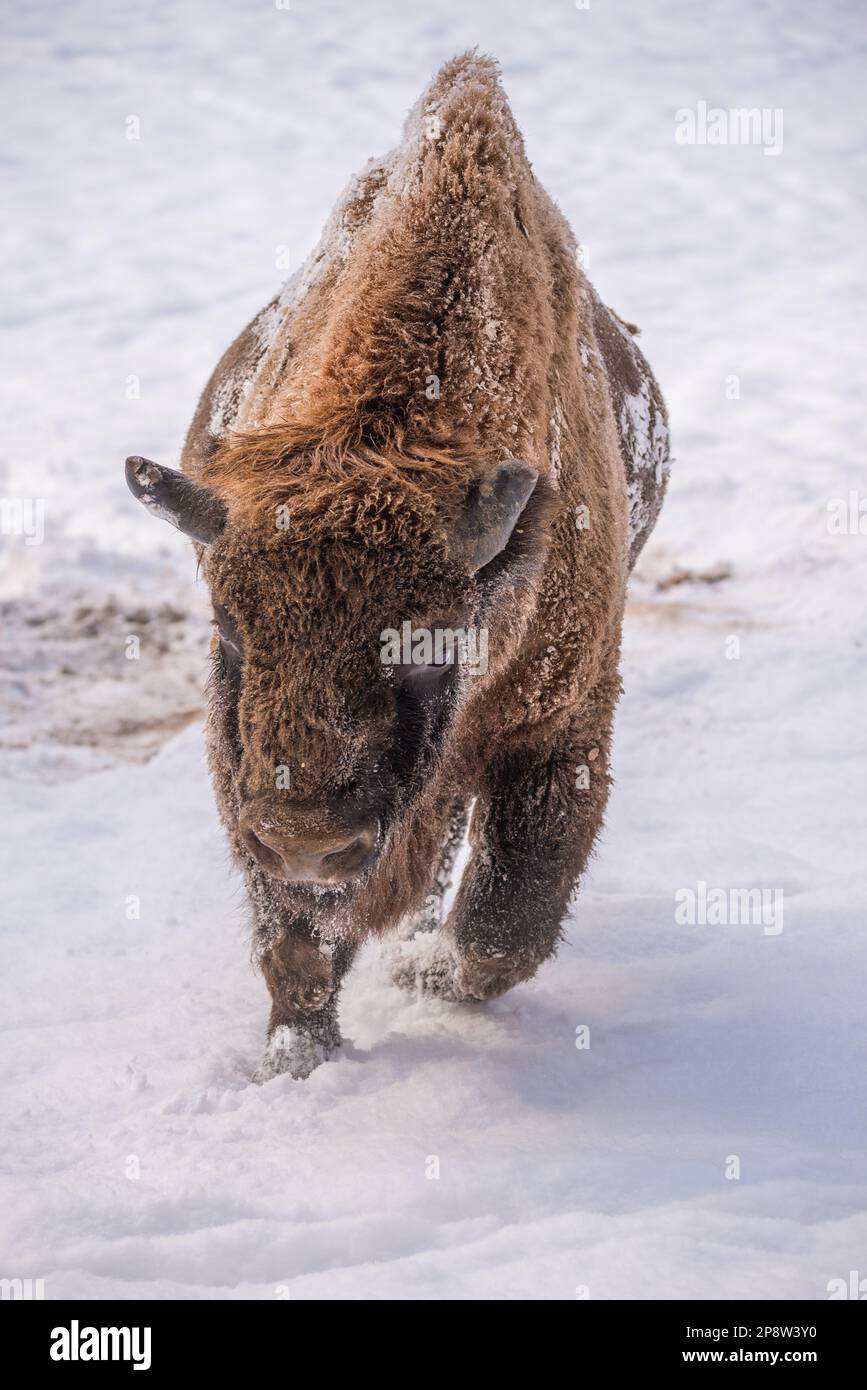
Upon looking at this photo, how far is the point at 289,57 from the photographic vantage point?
67.9 feet

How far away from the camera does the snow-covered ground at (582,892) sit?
3043 mm

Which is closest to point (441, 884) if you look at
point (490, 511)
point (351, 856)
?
point (351, 856)

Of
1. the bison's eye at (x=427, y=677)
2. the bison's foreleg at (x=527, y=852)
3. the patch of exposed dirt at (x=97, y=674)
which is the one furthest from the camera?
the patch of exposed dirt at (x=97, y=674)

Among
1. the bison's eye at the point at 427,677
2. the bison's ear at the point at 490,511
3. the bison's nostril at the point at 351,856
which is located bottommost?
the bison's nostril at the point at 351,856

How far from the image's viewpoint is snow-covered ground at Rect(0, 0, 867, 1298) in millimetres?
3043

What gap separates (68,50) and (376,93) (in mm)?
4915

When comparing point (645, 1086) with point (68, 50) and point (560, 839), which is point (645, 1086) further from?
point (68, 50)

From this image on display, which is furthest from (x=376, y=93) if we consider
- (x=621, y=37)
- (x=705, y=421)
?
(x=705, y=421)

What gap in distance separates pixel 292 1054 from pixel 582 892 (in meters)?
2.02

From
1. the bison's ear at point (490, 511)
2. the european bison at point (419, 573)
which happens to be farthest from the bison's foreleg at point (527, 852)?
the bison's ear at point (490, 511)

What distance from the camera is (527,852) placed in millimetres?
4156

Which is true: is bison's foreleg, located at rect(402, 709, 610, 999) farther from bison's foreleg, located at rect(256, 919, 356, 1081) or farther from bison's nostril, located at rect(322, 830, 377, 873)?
bison's nostril, located at rect(322, 830, 377, 873)

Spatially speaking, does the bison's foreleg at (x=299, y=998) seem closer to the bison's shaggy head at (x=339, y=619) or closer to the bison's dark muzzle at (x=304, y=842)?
the bison's shaggy head at (x=339, y=619)

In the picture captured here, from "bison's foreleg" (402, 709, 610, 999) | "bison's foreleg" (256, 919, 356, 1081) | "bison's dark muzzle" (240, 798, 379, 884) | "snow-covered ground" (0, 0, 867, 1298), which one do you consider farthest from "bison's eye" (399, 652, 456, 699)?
"snow-covered ground" (0, 0, 867, 1298)
